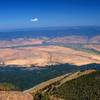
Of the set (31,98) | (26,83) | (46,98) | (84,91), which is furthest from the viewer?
(26,83)

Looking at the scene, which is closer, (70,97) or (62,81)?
(70,97)

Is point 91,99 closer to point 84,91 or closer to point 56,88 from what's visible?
point 84,91

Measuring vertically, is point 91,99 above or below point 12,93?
below

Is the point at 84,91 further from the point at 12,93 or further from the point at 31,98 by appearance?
the point at 12,93

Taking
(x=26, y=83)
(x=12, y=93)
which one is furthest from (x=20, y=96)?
(x=26, y=83)

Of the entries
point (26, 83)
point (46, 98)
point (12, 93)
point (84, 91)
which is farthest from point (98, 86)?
point (26, 83)

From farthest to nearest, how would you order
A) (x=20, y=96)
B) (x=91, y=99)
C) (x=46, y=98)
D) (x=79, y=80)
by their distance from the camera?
1. (x=79, y=80)
2. (x=91, y=99)
3. (x=46, y=98)
4. (x=20, y=96)
